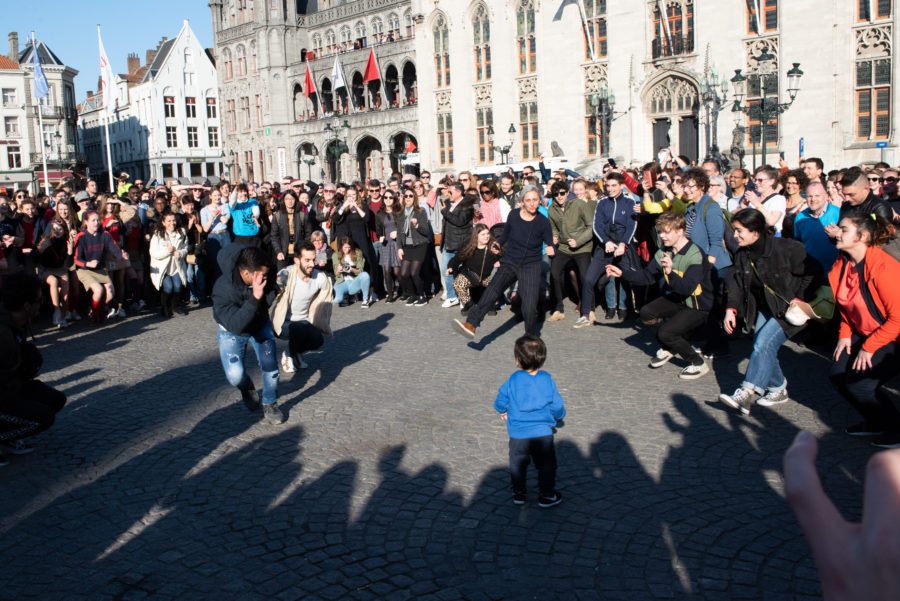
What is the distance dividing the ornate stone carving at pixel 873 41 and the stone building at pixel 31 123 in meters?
56.8

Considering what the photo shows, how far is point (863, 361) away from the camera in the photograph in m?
5.64

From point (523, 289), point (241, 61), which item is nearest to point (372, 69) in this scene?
point (241, 61)

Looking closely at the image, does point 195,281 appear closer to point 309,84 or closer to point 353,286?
point 353,286

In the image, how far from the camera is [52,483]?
224 inches

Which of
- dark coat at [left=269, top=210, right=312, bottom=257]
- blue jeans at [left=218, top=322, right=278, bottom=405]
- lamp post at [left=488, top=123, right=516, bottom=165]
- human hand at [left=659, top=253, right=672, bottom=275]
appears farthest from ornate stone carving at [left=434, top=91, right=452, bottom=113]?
blue jeans at [left=218, top=322, right=278, bottom=405]

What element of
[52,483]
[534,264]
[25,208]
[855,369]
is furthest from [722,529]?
[25,208]

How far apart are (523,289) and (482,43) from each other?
32241mm

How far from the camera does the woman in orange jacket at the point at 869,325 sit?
218 inches

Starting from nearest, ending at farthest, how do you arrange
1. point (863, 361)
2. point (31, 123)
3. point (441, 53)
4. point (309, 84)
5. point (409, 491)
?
point (409, 491) < point (863, 361) < point (441, 53) < point (309, 84) < point (31, 123)

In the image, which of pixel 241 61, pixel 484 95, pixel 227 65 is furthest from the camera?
pixel 227 65

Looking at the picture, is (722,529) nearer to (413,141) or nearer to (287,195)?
(287,195)

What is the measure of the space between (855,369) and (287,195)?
→ 31.8ft

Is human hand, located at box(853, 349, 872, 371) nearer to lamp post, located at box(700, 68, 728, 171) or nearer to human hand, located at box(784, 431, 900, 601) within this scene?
human hand, located at box(784, 431, 900, 601)

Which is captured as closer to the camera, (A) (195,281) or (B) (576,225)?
(B) (576,225)
